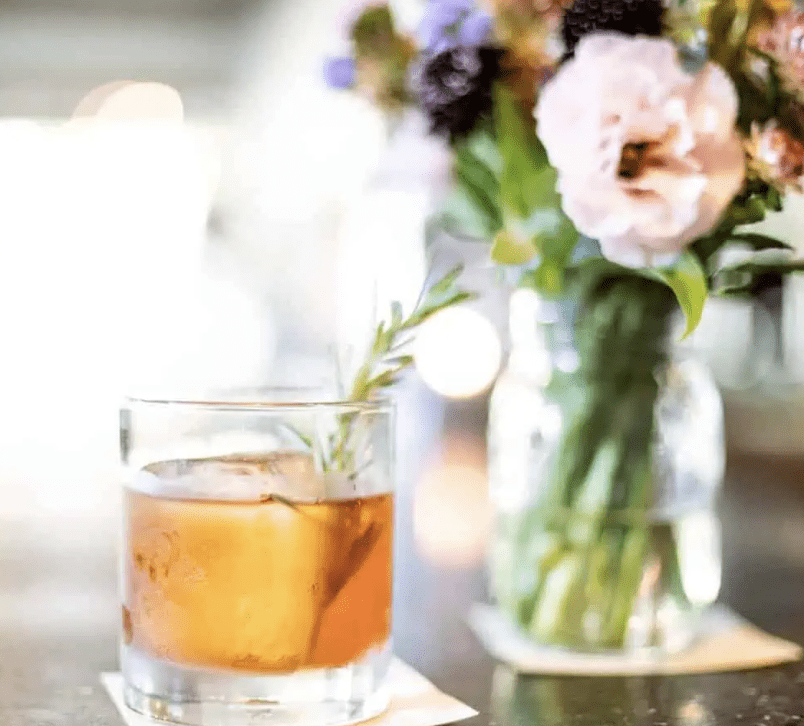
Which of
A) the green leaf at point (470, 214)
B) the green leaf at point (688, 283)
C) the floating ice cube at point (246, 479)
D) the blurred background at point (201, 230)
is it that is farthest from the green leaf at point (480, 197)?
the blurred background at point (201, 230)

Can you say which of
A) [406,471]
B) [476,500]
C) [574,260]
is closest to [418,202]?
[574,260]

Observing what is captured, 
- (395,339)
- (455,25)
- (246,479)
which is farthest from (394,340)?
(455,25)

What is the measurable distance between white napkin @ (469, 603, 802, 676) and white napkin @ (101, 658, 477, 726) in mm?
68

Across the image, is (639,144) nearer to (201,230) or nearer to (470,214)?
(470,214)

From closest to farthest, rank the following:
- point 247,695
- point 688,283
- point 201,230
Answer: point 247,695 < point 688,283 < point 201,230

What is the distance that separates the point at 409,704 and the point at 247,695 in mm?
97

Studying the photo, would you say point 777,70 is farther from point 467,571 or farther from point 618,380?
point 467,571

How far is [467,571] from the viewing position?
906 mm

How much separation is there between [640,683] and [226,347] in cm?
210

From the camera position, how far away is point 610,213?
570 millimetres

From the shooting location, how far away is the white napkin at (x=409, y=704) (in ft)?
1.72

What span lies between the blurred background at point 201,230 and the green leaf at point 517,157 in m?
1.23

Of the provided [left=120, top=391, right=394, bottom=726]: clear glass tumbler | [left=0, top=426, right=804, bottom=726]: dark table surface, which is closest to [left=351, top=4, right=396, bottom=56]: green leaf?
[left=120, top=391, right=394, bottom=726]: clear glass tumbler

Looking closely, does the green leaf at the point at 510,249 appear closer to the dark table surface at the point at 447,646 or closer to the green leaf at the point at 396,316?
the green leaf at the point at 396,316
